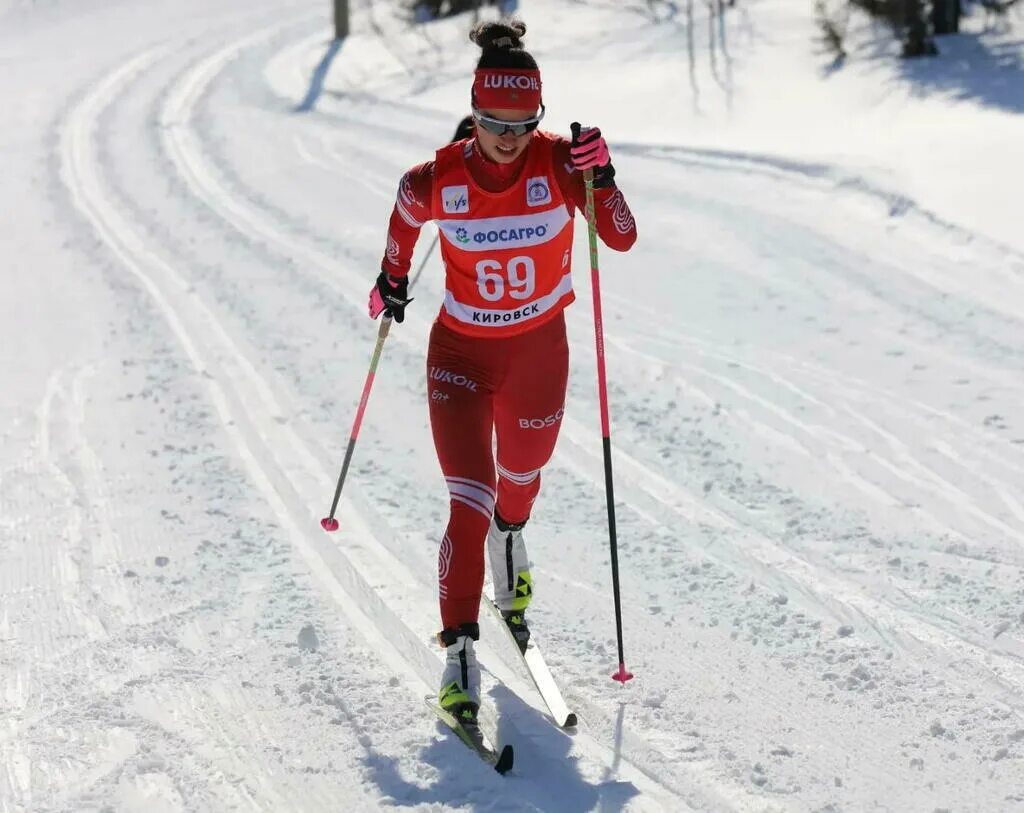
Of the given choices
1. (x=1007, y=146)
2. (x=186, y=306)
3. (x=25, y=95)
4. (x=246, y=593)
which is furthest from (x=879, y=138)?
(x=25, y=95)

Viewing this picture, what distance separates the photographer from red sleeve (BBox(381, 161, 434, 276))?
443 centimetres

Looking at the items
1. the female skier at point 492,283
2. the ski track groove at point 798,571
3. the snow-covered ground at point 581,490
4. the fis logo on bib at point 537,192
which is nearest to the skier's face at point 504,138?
the female skier at point 492,283

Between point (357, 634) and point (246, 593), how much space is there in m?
0.64

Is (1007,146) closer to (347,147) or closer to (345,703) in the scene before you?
(347,147)

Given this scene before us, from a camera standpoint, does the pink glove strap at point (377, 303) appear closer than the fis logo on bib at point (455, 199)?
No

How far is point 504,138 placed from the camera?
13.7 feet

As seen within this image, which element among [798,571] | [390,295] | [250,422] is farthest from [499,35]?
[250,422]

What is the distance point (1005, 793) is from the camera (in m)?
3.85

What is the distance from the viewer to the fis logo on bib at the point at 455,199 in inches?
170

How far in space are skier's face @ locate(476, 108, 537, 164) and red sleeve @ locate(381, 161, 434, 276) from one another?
0.71ft

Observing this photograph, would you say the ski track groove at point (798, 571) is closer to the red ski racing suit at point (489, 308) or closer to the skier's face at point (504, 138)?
the red ski racing suit at point (489, 308)

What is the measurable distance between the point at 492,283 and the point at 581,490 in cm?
232

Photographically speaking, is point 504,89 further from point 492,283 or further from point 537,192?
point 492,283

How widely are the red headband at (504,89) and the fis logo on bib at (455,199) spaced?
31 centimetres
